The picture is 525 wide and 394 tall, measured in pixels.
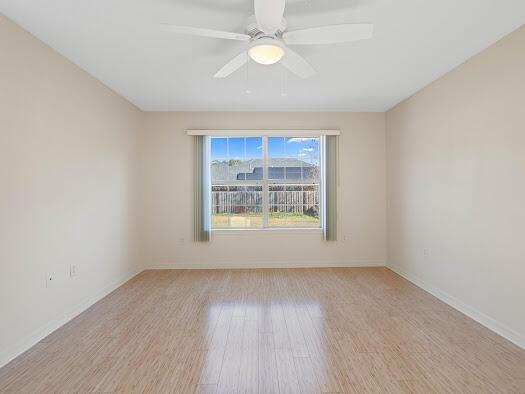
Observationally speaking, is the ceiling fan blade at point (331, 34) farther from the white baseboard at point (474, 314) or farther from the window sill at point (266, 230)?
the window sill at point (266, 230)

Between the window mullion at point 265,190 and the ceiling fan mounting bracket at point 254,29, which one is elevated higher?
the ceiling fan mounting bracket at point 254,29

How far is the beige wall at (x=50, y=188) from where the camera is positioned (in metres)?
2.29

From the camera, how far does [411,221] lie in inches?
163

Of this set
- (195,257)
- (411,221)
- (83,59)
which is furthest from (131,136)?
(411,221)

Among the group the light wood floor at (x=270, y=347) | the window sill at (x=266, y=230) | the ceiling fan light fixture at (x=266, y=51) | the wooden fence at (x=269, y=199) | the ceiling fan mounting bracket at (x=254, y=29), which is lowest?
the light wood floor at (x=270, y=347)

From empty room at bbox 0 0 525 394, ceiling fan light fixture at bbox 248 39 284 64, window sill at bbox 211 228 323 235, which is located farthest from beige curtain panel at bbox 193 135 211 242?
ceiling fan light fixture at bbox 248 39 284 64

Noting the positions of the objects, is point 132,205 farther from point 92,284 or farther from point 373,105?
point 373,105

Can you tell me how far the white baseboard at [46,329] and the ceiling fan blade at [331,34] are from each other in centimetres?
300

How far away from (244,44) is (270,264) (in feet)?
10.6

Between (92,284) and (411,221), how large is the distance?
399 centimetres

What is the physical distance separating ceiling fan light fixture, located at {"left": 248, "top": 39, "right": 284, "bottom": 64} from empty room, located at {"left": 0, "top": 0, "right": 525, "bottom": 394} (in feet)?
0.05

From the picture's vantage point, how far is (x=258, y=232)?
16.1 ft

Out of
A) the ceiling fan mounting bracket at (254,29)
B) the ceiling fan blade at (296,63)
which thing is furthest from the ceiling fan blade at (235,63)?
the ceiling fan blade at (296,63)

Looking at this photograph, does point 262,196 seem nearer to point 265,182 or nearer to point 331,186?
point 265,182
